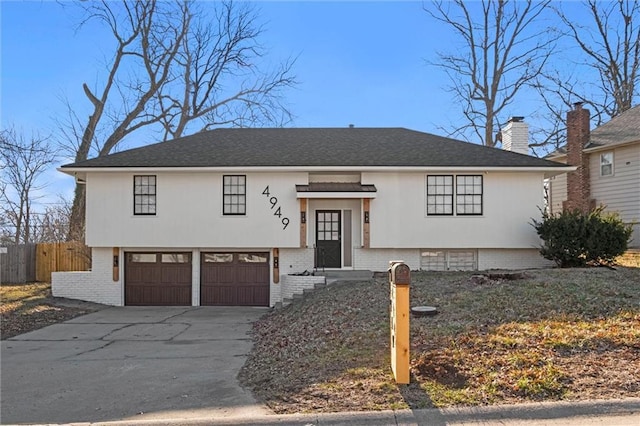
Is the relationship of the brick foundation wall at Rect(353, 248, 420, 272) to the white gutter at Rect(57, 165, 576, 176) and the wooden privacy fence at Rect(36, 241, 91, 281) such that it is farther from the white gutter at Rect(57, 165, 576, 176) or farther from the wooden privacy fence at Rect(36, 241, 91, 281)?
the wooden privacy fence at Rect(36, 241, 91, 281)

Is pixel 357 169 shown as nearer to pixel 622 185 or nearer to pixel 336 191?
pixel 336 191

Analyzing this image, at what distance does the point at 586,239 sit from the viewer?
14.9 m

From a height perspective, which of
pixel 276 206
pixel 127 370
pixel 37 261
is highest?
pixel 276 206

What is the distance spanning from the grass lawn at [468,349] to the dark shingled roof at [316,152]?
6.10m

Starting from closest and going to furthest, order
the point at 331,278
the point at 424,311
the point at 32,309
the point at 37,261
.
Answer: the point at 424,311, the point at 32,309, the point at 331,278, the point at 37,261

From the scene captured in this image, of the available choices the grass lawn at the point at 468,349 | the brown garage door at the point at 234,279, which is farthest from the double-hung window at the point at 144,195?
the grass lawn at the point at 468,349

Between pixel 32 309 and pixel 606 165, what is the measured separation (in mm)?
23702

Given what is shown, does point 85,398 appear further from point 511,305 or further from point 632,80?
point 632,80

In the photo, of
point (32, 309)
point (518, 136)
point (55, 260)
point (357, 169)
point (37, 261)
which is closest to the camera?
point (32, 309)

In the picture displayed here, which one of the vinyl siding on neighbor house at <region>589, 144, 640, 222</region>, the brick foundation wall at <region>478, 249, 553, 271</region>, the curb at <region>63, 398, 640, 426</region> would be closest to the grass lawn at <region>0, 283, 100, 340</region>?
the curb at <region>63, 398, 640, 426</region>

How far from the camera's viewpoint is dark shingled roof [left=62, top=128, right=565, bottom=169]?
661 inches

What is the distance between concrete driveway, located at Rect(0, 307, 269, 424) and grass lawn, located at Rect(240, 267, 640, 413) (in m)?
0.51

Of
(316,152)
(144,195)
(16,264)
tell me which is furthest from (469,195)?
(16,264)

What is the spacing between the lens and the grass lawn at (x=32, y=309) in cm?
1325
